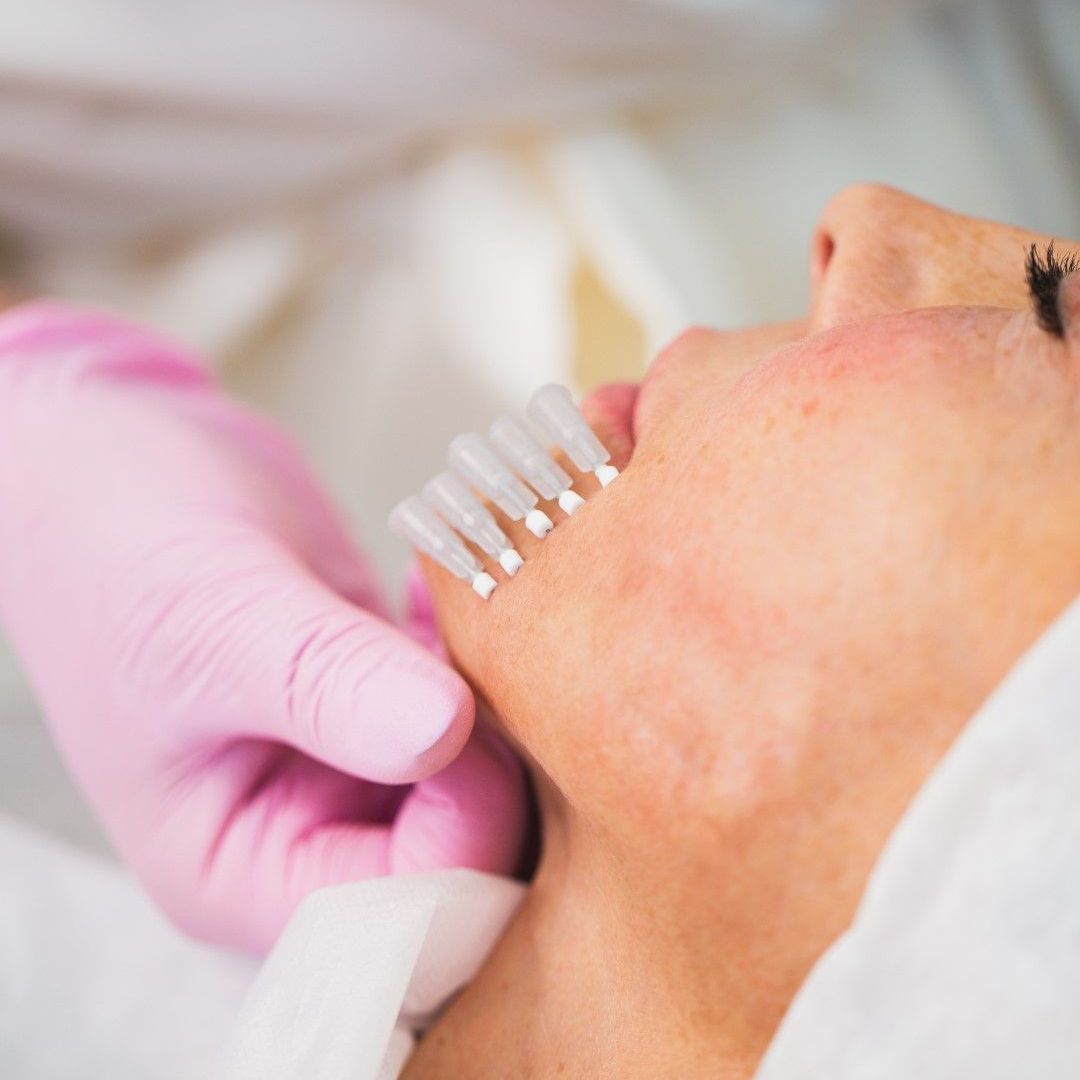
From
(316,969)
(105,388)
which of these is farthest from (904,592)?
(105,388)

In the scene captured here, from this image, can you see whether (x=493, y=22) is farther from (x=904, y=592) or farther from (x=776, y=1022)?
(x=776, y=1022)

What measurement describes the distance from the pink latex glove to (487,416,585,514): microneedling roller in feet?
0.38

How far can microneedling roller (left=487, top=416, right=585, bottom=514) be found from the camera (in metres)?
0.62

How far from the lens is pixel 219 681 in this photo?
2.22 ft

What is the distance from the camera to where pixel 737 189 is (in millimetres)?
1225

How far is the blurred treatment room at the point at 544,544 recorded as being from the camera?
1.53ft

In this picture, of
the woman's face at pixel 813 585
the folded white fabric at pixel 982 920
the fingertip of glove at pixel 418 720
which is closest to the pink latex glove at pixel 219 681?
the fingertip of glove at pixel 418 720

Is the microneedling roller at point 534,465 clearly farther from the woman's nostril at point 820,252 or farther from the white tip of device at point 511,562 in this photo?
the woman's nostril at point 820,252

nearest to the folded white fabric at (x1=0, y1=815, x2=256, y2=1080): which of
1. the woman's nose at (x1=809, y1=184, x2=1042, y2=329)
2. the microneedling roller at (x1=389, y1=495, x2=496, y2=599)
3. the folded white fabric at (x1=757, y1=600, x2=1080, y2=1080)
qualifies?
the microneedling roller at (x1=389, y1=495, x2=496, y2=599)

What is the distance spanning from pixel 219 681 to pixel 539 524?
225mm

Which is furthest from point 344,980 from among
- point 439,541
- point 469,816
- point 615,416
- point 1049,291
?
point 1049,291

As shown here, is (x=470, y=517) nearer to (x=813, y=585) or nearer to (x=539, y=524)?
(x=539, y=524)

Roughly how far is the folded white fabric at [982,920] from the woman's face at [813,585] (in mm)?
23

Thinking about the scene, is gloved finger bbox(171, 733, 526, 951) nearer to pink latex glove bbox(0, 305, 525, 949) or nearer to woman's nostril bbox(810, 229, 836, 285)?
pink latex glove bbox(0, 305, 525, 949)
